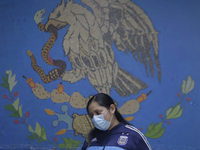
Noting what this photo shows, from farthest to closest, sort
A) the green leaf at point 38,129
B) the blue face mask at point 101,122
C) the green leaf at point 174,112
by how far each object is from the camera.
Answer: the green leaf at point 174,112 < the green leaf at point 38,129 < the blue face mask at point 101,122

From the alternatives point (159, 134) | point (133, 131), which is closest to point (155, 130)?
point (159, 134)

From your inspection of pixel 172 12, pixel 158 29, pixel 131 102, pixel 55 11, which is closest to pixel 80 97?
pixel 131 102

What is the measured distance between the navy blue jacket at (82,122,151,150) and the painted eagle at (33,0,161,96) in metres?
1.37

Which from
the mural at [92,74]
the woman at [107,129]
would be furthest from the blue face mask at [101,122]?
the mural at [92,74]

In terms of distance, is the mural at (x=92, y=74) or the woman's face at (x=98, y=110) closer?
the woman's face at (x=98, y=110)

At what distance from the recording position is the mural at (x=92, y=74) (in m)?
3.06

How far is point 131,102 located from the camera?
3141 millimetres

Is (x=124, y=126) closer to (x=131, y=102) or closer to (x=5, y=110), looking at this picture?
(x=131, y=102)

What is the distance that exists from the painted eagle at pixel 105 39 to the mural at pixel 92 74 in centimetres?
1

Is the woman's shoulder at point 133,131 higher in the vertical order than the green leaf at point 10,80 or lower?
lower

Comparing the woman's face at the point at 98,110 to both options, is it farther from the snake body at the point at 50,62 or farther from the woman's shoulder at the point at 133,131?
the snake body at the point at 50,62

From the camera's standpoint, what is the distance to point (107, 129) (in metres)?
1.83

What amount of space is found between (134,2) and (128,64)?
0.90 meters

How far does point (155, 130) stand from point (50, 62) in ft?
5.66
